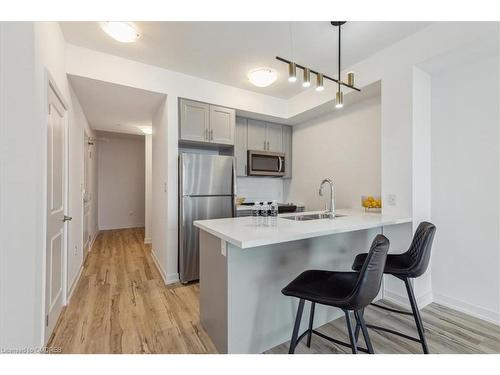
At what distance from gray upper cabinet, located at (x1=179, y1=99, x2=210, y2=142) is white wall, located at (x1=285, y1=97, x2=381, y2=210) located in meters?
1.76

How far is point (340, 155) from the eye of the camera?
3396mm

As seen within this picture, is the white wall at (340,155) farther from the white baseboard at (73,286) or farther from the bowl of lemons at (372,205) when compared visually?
the white baseboard at (73,286)

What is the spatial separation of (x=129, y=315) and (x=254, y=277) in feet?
4.36

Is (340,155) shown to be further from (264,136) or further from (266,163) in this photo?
(264,136)

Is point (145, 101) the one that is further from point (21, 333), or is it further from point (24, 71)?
point (21, 333)

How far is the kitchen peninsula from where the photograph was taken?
59.7 inches

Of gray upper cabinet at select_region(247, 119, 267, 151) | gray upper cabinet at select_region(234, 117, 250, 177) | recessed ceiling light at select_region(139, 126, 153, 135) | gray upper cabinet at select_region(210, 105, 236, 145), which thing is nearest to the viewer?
Result: gray upper cabinet at select_region(210, 105, 236, 145)

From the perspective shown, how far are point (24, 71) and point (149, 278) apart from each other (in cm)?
246

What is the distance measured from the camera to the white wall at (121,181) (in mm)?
6156

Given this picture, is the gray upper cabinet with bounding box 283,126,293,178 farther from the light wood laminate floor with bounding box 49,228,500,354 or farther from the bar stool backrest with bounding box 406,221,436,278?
the bar stool backrest with bounding box 406,221,436,278

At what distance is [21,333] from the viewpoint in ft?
4.44

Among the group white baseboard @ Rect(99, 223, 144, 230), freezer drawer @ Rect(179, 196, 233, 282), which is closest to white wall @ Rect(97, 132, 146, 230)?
white baseboard @ Rect(99, 223, 144, 230)

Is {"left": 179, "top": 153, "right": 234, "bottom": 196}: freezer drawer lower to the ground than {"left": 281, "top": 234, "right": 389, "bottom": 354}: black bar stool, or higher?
higher

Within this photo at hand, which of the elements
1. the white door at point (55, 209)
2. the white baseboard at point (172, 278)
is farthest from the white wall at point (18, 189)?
the white baseboard at point (172, 278)
